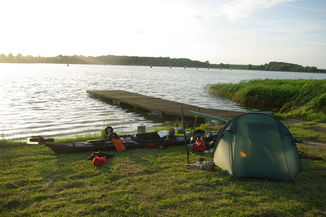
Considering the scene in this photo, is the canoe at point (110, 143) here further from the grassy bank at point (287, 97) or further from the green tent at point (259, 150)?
the grassy bank at point (287, 97)

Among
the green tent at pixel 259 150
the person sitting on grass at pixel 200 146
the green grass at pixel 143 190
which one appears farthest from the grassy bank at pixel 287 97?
the green grass at pixel 143 190

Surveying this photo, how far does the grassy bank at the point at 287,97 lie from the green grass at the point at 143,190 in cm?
1012

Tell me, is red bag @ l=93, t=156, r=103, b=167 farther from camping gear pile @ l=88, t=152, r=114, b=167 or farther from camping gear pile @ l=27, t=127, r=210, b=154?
camping gear pile @ l=27, t=127, r=210, b=154

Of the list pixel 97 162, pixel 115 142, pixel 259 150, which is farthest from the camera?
pixel 115 142

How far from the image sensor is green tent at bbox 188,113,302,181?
602 centimetres

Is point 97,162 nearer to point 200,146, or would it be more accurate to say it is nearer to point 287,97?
point 200,146

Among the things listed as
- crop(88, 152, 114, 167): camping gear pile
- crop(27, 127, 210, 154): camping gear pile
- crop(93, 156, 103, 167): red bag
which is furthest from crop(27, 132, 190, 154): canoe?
crop(93, 156, 103, 167): red bag

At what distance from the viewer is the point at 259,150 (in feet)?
20.0

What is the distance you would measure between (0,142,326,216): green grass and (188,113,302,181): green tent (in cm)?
24

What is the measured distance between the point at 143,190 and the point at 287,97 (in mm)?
22123

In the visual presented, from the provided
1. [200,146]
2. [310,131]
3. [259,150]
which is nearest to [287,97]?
[310,131]

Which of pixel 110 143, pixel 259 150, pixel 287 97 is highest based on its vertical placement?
pixel 259 150

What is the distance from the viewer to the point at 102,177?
6090 mm

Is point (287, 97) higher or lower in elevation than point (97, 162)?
higher
